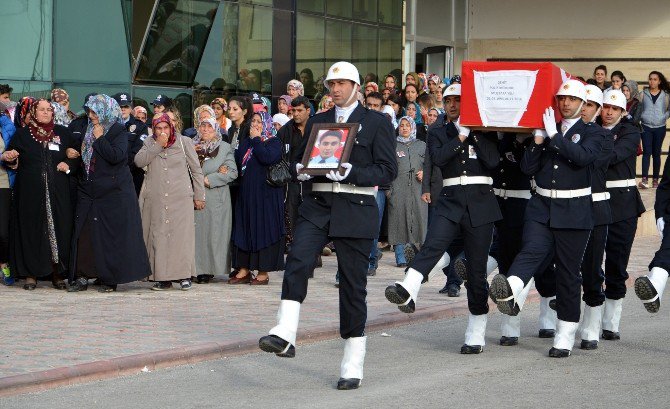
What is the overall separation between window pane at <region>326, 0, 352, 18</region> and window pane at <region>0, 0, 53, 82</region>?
6.40 meters

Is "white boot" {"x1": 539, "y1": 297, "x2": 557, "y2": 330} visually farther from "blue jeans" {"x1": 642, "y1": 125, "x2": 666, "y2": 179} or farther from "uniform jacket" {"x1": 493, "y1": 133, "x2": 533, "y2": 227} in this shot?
"blue jeans" {"x1": 642, "y1": 125, "x2": 666, "y2": 179}

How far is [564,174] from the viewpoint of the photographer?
1017cm

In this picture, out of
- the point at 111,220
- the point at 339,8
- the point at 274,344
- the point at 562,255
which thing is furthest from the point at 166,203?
the point at 339,8

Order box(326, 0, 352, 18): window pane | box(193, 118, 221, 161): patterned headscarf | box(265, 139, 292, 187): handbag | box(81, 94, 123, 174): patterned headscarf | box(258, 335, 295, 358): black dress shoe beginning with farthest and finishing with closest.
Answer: box(326, 0, 352, 18): window pane, box(193, 118, 221, 161): patterned headscarf, box(265, 139, 292, 187): handbag, box(81, 94, 123, 174): patterned headscarf, box(258, 335, 295, 358): black dress shoe

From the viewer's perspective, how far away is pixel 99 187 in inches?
536

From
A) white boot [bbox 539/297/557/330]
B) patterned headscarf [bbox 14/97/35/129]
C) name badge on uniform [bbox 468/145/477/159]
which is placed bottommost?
white boot [bbox 539/297/557/330]

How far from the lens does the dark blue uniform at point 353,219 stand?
8.82 m

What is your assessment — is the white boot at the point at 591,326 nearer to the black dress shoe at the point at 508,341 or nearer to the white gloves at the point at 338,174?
the black dress shoe at the point at 508,341

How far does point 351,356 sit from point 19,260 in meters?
6.11

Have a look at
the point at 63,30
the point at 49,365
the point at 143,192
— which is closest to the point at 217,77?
the point at 63,30

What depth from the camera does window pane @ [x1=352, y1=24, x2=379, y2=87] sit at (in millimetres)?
25469

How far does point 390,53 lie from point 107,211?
1386 centimetres

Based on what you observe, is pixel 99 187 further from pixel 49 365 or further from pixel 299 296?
pixel 299 296

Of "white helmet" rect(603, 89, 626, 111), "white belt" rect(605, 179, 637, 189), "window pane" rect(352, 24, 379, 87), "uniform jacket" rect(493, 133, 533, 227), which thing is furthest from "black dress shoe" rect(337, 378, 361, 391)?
"window pane" rect(352, 24, 379, 87)
